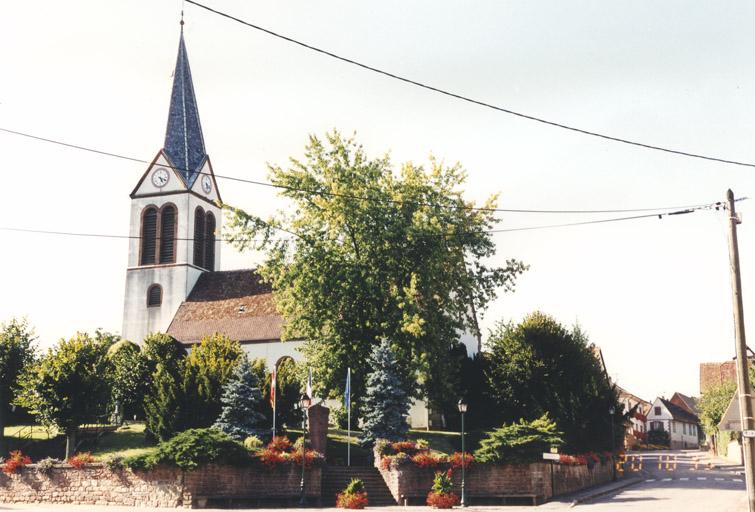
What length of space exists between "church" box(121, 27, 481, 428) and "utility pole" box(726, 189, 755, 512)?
1500 inches

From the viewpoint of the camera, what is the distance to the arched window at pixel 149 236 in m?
63.4

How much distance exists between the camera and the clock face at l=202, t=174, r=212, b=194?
65438 mm

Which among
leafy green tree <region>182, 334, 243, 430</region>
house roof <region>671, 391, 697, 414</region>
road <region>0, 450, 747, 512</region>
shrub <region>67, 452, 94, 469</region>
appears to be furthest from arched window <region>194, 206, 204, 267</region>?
house roof <region>671, 391, 697, 414</region>

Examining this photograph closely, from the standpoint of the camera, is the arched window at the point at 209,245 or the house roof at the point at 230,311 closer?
the house roof at the point at 230,311

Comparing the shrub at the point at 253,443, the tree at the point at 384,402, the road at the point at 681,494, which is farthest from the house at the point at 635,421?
the shrub at the point at 253,443

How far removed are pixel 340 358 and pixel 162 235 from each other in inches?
1148

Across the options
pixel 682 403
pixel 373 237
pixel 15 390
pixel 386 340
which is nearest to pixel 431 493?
pixel 386 340

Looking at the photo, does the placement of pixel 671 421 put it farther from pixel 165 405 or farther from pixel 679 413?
pixel 165 405

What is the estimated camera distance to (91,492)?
27891 millimetres

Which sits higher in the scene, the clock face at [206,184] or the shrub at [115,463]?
the clock face at [206,184]

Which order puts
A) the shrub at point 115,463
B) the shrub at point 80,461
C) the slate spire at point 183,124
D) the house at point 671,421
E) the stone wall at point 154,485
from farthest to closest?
1. the house at point 671,421
2. the slate spire at point 183,124
3. the shrub at point 80,461
4. the shrub at point 115,463
5. the stone wall at point 154,485

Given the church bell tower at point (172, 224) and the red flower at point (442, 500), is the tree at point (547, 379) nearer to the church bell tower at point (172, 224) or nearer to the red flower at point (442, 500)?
the red flower at point (442, 500)

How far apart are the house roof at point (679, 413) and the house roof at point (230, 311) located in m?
77.4

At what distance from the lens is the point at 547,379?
40969 mm
